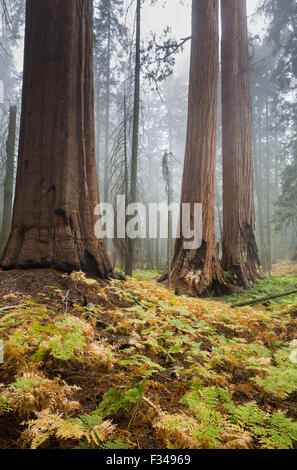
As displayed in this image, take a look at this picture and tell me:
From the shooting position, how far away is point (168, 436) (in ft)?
3.92

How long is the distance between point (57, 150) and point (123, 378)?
290 centimetres

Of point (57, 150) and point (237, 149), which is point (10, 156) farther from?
point (237, 149)

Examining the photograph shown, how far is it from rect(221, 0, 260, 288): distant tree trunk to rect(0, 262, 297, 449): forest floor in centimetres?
399

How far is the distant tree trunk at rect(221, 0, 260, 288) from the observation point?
22.9 feet

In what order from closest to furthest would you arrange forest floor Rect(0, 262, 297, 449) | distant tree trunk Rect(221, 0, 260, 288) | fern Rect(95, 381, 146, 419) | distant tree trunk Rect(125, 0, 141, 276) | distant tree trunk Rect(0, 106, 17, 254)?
forest floor Rect(0, 262, 297, 449) → fern Rect(95, 381, 146, 419) → distant tree trunk Rect(125, 0, 141, 276) → distant tree trunk Rect(221, 0, 260, 288) → distant tree trunk Rect(0, 106, 17, 254)

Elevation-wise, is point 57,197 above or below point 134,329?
above

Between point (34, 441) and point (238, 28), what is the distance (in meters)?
10.6

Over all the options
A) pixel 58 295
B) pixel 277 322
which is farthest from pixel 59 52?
pixel 277 322

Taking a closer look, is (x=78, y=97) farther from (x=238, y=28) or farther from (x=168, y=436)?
(x=238, y=28)

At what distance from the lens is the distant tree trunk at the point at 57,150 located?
3.23 m

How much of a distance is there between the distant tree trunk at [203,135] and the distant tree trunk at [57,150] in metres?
2.68

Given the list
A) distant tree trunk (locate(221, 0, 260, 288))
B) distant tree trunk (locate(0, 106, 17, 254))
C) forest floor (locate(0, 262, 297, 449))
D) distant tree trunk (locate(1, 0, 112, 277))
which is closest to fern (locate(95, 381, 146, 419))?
forest floor (locate(0, 262, 297, 449))

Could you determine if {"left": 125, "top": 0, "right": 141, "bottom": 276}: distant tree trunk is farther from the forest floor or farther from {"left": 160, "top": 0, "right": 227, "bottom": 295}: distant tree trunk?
the forest floor

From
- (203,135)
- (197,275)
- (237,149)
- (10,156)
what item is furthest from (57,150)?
(237,149)
